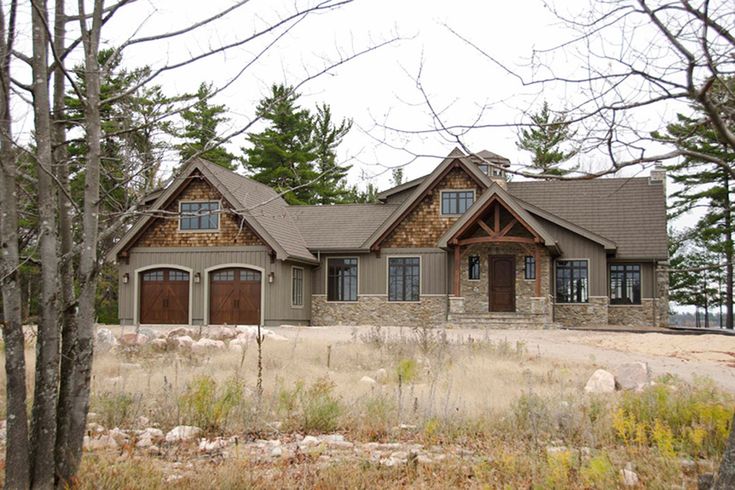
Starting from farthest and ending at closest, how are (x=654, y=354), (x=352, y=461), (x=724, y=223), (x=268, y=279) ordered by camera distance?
(x=724, y=223) → (x=268, y=279) → (x=654, y=354) → (x=352, y=461)

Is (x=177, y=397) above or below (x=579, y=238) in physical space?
below


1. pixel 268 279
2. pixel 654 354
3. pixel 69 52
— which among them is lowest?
pixel 654 354

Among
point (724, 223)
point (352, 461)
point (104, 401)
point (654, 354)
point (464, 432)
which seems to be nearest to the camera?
point (352, 461)

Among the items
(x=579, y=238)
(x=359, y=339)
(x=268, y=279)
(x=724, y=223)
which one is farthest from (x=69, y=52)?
(x=724, y=223)

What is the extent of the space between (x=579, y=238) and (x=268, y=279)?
10316mm

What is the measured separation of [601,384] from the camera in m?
9.89

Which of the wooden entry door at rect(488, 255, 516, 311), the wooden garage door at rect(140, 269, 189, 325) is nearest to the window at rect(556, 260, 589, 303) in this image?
the wooden entry door at rect(488, 255, 516, 311)

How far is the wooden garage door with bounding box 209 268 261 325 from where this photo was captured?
81.1 ft

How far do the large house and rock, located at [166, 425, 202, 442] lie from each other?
16765mm

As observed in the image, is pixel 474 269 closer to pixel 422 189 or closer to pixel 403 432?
pixel 422 189

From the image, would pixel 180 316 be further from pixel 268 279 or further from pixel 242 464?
pixel 242 464

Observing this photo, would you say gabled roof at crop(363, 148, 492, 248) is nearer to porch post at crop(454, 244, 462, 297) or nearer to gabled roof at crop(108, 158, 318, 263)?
porch post at crop(454, 244, 462, 297)

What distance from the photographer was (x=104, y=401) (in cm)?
791

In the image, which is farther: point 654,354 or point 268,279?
point 268,279
